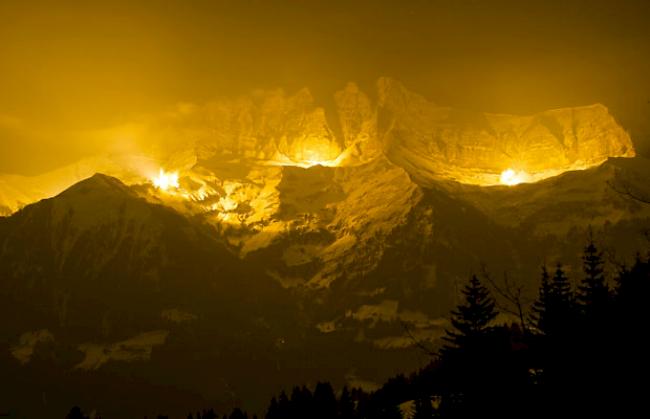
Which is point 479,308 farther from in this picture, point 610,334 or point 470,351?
point 610,334

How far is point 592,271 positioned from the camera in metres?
92.8

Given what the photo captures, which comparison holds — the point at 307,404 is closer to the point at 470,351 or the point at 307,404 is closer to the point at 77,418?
the point at 77,418

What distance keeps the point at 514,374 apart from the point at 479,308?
1377 centimetres

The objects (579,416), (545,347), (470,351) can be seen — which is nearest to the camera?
(579,416)

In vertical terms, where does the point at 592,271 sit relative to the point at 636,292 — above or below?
above

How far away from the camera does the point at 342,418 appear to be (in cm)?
9094

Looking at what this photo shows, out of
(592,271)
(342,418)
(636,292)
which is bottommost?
(342,418)

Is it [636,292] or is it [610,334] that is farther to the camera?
[636,292]

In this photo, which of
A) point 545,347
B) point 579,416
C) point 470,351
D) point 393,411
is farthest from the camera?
point 393,411

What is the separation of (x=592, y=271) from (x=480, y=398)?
60.2 m

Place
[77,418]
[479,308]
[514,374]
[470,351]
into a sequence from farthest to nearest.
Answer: [77,418] → [479,308] → [470,351] → [514,374]

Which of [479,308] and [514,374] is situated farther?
[479,308]

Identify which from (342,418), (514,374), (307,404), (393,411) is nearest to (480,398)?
(514,374)

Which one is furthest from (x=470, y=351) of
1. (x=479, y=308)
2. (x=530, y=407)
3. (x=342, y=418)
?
(x=342, y=418)
